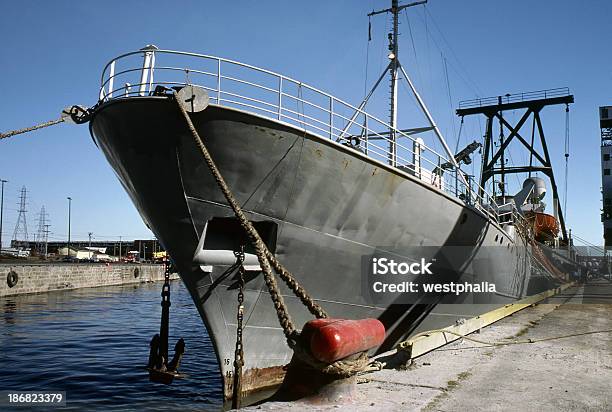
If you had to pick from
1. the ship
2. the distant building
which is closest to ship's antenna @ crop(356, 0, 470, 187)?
the ship

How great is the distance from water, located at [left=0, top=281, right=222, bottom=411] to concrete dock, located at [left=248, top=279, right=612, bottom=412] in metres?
4.24

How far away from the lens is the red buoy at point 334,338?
12.8ft

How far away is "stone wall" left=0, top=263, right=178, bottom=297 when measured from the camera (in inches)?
1015

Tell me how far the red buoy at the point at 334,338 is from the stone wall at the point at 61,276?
26.1m

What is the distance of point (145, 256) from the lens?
2943 inches

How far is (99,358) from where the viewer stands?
1163cm

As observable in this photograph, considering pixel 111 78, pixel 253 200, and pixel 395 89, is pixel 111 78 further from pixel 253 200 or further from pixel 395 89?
pixel 395 89

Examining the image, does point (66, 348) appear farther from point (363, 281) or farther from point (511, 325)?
point (511, 325)

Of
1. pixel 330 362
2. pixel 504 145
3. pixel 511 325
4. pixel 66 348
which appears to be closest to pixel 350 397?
pixel 330 362

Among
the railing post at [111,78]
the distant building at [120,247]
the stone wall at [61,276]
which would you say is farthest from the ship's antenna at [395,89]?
the distant building at [120,247]

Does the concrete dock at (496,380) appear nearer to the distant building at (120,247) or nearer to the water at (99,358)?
the water at (99,358)

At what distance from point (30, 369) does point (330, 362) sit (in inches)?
350

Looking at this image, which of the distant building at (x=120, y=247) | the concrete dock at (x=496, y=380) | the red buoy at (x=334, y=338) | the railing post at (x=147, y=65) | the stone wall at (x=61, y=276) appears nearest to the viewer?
the red buoy at (x=334, y=338)

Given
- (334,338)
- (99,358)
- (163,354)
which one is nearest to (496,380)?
(334,338)
